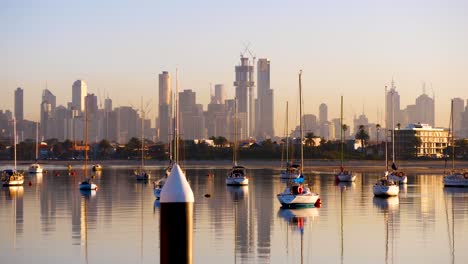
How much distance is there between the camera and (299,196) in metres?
57.2

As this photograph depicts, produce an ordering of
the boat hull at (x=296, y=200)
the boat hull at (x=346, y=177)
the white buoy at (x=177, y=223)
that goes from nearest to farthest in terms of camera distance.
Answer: the white buoy at (x=177, y=223) < the boat hull at (x=296, y=200) < the boat hull at (x=346, y=177)

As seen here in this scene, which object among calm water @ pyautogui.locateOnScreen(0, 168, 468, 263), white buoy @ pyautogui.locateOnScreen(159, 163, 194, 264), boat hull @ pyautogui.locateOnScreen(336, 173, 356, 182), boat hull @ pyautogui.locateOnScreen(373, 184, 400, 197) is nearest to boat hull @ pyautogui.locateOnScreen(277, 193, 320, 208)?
calm water @ pyautogui.locateOnScreen(0, 168, 468, 263)

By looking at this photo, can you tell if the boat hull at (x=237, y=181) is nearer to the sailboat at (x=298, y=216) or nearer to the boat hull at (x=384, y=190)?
the boat hull at (x=384, y=190)

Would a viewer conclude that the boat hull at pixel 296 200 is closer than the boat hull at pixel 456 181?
Yes

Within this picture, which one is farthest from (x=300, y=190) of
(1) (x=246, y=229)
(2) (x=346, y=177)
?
(2) (x=346, y=177)

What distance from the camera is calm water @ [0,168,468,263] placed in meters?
35.1

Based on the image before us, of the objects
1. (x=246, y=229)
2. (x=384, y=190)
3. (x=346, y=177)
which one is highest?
(x=384, y=190)

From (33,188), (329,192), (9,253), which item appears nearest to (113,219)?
(9,253)

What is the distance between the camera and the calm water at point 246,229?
35094 mm

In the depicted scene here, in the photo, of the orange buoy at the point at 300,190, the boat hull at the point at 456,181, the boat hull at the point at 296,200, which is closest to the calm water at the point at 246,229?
the boat hull at the point at 296,200

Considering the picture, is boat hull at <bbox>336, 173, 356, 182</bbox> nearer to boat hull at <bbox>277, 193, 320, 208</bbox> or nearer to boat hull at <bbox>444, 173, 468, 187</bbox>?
boat hull at <bbox>444, 173, 468, 187</bbox>

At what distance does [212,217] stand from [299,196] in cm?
789

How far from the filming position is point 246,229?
4503cm

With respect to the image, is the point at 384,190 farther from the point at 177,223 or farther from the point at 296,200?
the point at 177,223
